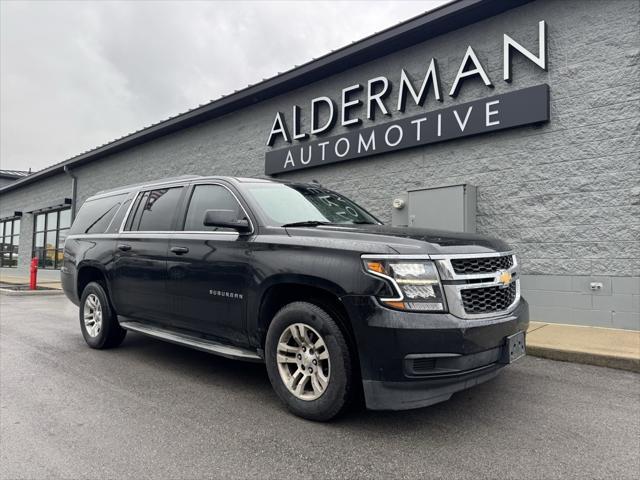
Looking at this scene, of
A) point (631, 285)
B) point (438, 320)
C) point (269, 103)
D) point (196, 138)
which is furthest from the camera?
point (196, 138)

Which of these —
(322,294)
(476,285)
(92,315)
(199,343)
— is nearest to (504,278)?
(476,285)

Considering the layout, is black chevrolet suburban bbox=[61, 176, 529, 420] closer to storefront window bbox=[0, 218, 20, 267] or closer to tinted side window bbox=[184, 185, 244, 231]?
tinted side window bbox=[184, 185, 244, 231]

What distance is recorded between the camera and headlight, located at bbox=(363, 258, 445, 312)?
2893mm

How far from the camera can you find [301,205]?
164 inches

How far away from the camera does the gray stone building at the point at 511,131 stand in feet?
20.7

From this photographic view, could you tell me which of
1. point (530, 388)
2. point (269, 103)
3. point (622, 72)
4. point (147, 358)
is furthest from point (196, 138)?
point (530, 388)

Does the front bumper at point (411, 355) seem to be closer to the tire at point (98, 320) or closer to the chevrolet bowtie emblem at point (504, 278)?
the chevrolet bowtie emblem at point (504, 278)

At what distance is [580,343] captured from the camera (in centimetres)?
532

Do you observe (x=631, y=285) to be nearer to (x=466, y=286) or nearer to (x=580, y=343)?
(x=580, y=343)

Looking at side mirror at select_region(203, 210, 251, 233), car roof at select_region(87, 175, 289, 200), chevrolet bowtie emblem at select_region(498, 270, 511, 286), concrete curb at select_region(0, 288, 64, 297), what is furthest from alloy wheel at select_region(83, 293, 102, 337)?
concrete curb at select_region(0, 288, 64, 297)

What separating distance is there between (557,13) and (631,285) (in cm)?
414

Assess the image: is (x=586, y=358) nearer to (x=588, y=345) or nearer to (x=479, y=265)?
(x=588, y=345)

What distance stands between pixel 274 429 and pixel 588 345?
3981mm

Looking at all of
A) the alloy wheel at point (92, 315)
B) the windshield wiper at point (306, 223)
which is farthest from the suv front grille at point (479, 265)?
the alloy wheel at point (92, 315)
